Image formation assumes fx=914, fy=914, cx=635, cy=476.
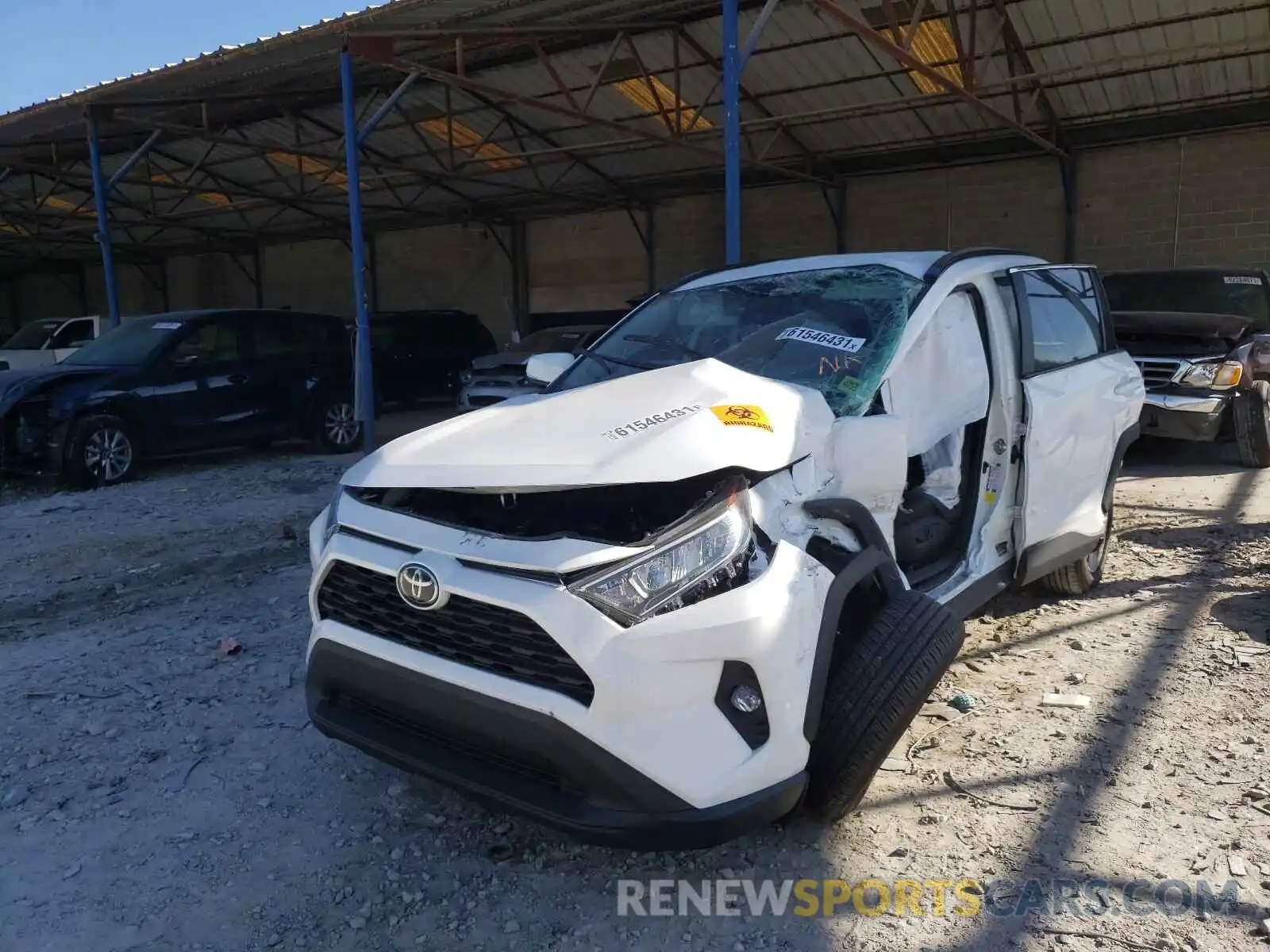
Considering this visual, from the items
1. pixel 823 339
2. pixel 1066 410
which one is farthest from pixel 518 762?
pixel 1066 410

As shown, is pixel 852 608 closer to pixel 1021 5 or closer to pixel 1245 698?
pixel 1245 698

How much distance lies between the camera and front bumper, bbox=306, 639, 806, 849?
6.89 feet

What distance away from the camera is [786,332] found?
131 inches

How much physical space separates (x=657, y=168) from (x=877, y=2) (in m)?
5.94

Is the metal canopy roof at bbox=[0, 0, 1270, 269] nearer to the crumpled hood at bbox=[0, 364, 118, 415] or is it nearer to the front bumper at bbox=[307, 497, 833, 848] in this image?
the crumpled hood at bbox=[0, 364, 118, 415]

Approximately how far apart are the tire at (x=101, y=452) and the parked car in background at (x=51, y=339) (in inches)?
292

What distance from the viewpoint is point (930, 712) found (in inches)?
137

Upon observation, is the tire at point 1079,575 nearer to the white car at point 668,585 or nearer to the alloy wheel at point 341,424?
the white car at point 668,585

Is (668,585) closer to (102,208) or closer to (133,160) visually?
(102,208)

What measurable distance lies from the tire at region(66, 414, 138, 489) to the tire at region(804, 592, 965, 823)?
313 inches

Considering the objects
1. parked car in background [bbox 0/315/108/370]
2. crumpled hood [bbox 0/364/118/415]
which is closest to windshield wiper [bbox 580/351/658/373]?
crumpled hood [bbox 0/364/118/415]

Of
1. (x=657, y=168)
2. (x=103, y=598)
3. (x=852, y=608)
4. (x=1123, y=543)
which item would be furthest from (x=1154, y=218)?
(x=103, y=598)

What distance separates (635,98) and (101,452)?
8.09 m

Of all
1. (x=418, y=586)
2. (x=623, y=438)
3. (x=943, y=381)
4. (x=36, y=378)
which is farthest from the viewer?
(x=36, y=378)
